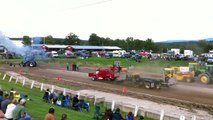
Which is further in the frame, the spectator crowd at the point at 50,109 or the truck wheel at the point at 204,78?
the truck wheel at the point at 204,78

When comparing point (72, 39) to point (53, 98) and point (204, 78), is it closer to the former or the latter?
point (204, 78)

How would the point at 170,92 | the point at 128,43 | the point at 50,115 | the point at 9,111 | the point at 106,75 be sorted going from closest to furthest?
1. the point at 50,115
2. the point at 9,111
3. the point at 170,92
4. the point at 106,75
5. the point at 128,43

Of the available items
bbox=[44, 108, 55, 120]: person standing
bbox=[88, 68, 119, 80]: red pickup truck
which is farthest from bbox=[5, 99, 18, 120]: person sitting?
bbox=[88, 68, 119, 80]: red pickup truck

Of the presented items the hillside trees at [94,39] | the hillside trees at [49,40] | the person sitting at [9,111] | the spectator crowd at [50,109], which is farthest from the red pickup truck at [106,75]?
the hillside trees at [94,39]

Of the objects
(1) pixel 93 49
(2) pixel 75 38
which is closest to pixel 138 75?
(1) pixel 93 49

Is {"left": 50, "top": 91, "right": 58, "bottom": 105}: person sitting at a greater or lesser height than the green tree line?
lesser

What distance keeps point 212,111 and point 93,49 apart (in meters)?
92.9

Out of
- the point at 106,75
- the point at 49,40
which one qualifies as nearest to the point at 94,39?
the point at 49,40

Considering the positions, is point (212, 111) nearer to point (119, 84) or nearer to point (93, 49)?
point (119, 84)

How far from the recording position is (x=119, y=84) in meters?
34.8

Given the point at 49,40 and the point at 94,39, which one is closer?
the point at 49,40

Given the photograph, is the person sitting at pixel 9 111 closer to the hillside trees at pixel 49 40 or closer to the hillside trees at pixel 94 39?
the hillside trees at pixel 49 40

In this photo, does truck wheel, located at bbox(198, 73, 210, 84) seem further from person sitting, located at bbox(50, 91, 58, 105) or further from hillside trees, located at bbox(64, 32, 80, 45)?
hillside trees, located at bbox(64, 32, 80, 45)

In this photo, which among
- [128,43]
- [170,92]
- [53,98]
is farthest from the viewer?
[128,43]
